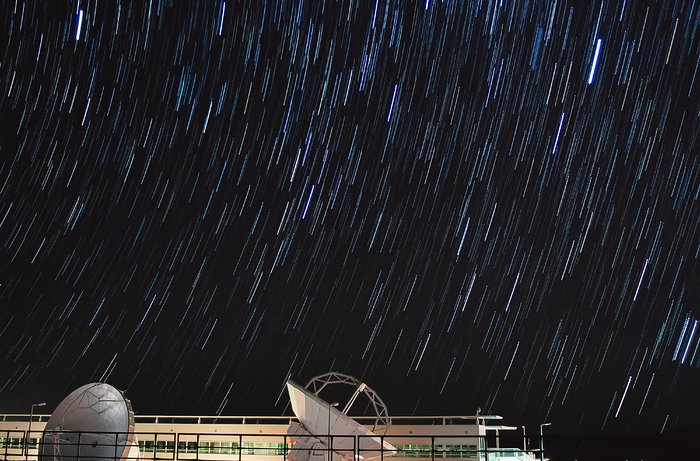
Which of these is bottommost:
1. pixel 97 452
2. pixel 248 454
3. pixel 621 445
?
pixel 621 445

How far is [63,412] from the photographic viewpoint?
30.2 meters

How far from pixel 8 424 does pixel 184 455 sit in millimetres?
13625

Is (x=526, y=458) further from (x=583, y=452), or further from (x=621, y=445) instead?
(x=621, y=445)

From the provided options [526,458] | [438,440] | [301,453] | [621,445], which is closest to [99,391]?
[301,453]

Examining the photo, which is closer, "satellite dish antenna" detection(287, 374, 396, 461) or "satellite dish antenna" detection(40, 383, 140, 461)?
"satellite dish antenna" detection(40, 383, 140, 461)

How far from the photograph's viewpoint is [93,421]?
97.4 ft

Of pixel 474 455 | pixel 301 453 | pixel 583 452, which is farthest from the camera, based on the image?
pixel 583 452

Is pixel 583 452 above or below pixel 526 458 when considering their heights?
below

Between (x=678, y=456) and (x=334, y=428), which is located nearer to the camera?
(x=334, y=428)

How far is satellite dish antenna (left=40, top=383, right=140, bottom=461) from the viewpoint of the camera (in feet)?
94.8

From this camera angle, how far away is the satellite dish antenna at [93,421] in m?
28.9

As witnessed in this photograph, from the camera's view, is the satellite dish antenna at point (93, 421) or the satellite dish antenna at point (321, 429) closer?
the satellite dish antenna at point (93, 421)

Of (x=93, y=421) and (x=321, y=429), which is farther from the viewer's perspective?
(x=321, y=429)

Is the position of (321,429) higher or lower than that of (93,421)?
higher
